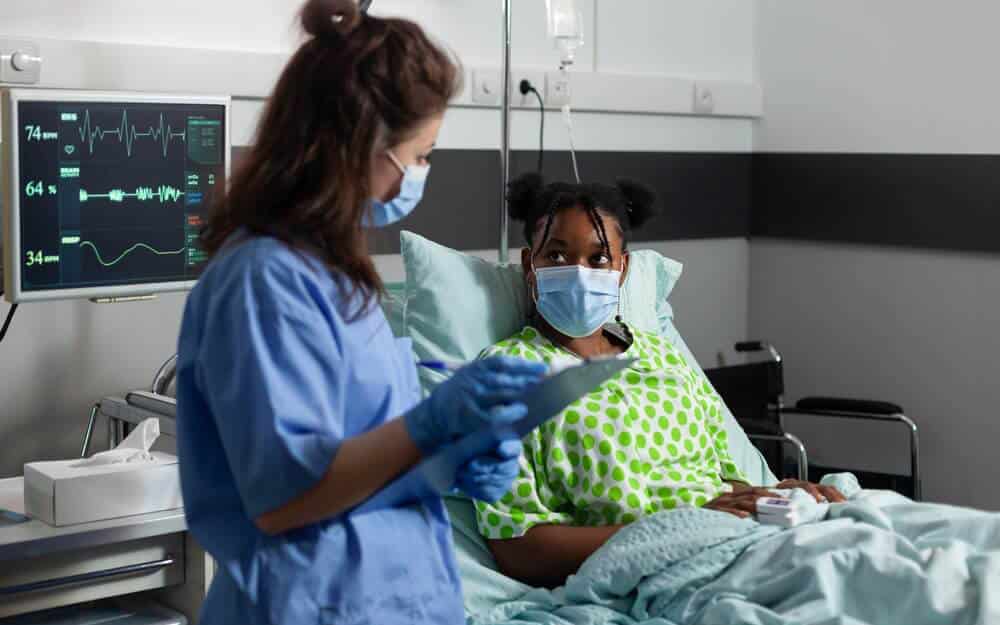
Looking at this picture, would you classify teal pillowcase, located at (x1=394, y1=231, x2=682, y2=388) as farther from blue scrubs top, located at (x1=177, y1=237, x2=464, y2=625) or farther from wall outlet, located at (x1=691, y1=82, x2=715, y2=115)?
wall outlet, located at (x1=691, y1=82, x2=715, y2=115)

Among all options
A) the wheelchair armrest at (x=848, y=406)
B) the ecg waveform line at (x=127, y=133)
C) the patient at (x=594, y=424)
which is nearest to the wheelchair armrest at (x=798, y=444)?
the wheelchair armrest at (x=848, y=406)

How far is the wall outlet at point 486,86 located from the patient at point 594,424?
2.56ft

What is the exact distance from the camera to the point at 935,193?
11.7 feet

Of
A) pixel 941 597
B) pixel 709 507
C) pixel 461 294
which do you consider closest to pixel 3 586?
pixel 461 294

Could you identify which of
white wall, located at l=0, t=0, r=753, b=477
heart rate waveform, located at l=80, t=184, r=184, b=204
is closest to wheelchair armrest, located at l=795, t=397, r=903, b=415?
white wall, located at l=0, t=0, r=753, b=477

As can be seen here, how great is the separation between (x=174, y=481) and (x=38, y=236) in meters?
0.51

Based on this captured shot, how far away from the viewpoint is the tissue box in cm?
199

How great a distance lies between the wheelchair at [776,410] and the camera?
10.5 feet

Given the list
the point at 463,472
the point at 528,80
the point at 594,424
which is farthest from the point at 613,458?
the point at 528,80

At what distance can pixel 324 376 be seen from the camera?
132 centimetres

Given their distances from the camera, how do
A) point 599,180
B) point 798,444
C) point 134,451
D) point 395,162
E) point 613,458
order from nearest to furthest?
point 395,162 → point 134,451 → point 613,458 → point 798,444 → point 599,180

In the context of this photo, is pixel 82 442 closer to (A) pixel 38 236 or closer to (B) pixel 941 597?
(A) pixel 38 236

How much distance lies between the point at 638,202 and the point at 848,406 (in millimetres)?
1049

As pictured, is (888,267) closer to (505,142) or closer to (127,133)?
(505,142)
